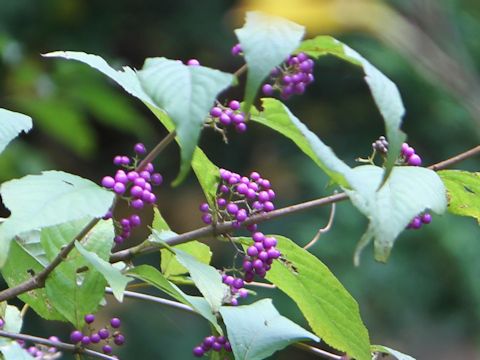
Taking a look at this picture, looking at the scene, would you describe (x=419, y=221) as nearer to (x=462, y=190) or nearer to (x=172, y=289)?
(x=462, y=190)

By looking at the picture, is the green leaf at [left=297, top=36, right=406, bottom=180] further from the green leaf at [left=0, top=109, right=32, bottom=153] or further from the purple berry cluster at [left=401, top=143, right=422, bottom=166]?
the green leaf at [left=0, top=109, right=32, bottom=153]

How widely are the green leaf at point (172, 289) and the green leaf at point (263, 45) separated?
0.39 ft

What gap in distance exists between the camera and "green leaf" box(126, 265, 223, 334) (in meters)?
0.53

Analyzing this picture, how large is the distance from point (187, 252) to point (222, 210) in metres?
0.06

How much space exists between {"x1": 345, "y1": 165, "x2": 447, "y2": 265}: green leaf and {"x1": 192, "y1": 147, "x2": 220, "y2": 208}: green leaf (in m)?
0.11

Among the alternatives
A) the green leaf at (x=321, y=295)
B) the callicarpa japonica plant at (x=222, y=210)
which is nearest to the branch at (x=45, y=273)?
the callicarpa japonica plant at (x=222, y=210)

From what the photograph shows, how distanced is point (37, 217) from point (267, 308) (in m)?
0.17

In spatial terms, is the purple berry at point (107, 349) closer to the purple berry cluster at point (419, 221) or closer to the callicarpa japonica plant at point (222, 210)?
the callicarpa japonica plant at point (222, 210)

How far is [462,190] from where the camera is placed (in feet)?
1.90

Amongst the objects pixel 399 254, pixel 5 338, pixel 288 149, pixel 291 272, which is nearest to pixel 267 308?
pixel 291 272

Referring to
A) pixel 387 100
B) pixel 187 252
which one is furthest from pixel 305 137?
pixel 187 252

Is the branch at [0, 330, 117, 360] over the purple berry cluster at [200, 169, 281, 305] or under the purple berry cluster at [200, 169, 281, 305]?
under

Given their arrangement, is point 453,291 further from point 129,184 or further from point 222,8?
point 129,184

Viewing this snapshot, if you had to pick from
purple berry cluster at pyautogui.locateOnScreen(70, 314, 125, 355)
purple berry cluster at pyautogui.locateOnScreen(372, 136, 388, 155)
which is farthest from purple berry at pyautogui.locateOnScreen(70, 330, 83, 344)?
purple berry cluster at pyautogui.locateOnScreen(372, 136, 388, 155)
